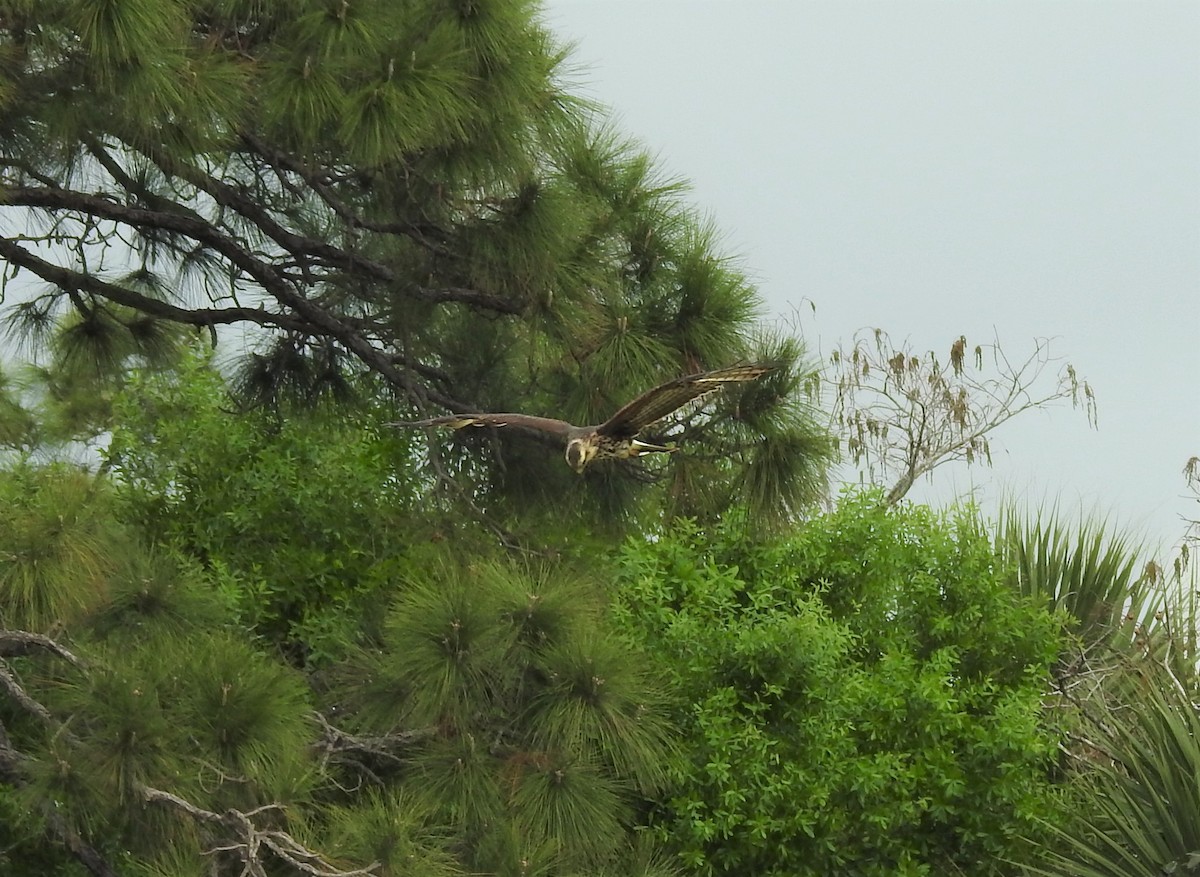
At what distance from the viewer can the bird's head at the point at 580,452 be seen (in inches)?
83.6

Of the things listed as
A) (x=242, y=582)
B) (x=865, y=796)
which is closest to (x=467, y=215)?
(x=242, y=582)

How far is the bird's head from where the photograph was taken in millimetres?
2123

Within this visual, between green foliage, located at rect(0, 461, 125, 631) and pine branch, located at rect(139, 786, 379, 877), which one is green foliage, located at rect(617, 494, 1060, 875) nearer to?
pine branch, located at rect(139, 786, 379, 877)

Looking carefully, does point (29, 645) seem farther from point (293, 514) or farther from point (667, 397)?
point (293, 514)

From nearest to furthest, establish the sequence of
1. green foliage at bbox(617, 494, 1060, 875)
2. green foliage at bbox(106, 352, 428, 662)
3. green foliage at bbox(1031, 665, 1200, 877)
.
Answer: green foliage at bbox(1031, 665, 1200, 877)
green foliage at bbox(617, 494, 1060, 875)
green foliage at bbox(106, 352, 428, 662)

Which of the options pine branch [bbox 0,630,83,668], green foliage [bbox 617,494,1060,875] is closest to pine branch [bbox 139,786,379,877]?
pine branch [bbox 0,630,83,668]

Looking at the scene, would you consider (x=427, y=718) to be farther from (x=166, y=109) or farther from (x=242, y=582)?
(x=242, y=582)

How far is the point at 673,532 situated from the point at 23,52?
2033 millimetres

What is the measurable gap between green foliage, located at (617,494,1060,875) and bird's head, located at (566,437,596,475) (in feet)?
5.15

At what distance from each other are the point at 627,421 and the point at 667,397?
0.13m

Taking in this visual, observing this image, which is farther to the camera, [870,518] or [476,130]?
[870,518]

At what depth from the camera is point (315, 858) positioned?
7.77 ft

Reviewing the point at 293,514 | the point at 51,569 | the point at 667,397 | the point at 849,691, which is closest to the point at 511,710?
the point at 51,569

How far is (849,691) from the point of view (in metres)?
3.69
